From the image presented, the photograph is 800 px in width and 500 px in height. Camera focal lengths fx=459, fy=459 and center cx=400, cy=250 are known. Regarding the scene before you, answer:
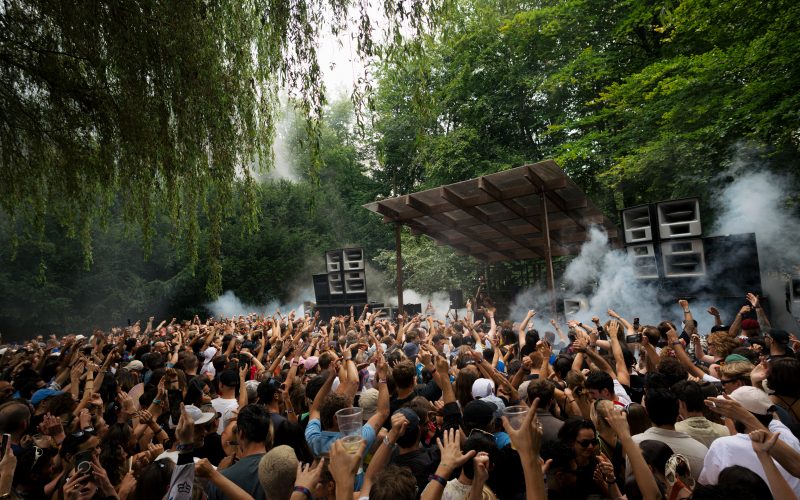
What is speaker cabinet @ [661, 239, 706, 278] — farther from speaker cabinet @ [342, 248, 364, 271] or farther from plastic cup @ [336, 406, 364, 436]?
plastic cup @ [336, 406, 364, 436]

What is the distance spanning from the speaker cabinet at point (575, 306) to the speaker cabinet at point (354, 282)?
21.0ft

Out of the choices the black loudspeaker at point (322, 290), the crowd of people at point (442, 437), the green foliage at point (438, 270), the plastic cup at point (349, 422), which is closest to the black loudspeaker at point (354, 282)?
the black loudspeaker at point (322, 290)

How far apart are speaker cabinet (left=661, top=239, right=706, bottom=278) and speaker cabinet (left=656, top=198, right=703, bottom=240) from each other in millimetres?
188

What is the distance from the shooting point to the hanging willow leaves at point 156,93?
5.21 meters

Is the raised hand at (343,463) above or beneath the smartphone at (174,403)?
above

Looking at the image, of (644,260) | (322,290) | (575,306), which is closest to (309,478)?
(644,260)

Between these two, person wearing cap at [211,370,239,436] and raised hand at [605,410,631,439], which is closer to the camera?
raised hand at [605,410,631,439]

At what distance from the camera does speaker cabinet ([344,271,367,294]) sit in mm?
15320

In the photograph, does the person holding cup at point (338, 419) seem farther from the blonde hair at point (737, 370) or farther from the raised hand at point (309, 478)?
the blonde hair at point (737, 370)

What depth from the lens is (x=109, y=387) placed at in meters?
5.66

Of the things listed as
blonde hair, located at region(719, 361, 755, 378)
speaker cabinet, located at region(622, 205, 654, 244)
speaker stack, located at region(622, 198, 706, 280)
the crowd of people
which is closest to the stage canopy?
speaker cabinet, located at region(622, 205, 654, 244)

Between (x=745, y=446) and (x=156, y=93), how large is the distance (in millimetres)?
6304

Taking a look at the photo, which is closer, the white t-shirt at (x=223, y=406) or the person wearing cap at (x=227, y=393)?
the white t-shirt at (x=223, y=406)

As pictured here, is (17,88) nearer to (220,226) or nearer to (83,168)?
(83,168)
